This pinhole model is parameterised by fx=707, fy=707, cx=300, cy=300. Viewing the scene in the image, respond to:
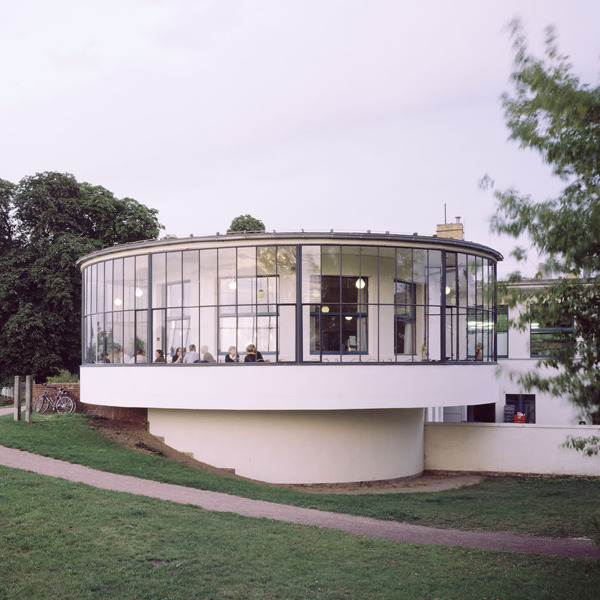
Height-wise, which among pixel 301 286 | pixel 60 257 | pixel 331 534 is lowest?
pixel 331 534

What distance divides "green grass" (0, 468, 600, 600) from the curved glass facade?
7.90 m

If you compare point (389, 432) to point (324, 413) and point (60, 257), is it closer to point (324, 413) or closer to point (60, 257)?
point (324, 413)

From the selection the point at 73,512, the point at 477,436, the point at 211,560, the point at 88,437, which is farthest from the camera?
the point at 477,436

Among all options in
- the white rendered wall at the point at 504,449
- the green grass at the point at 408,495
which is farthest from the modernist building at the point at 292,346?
the green grass at the point at 408,495

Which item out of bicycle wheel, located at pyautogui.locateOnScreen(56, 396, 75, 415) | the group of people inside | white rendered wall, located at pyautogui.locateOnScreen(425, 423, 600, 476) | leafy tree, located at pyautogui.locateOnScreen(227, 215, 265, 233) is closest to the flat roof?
the group of people inside

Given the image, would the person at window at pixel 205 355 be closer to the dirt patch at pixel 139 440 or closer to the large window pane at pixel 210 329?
the large window pane at pixel 210 329

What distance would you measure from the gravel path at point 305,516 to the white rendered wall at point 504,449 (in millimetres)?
8729

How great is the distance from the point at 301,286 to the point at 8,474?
8.56m

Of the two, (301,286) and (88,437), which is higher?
(301,286)

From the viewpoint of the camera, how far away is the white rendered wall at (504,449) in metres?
21.6

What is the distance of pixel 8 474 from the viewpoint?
14125 mm

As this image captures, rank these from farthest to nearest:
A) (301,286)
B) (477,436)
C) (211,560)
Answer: (477,436)
(301,286)
(211,560)

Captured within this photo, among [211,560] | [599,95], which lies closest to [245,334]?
[211,560]

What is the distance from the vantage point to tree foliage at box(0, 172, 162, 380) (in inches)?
1278
